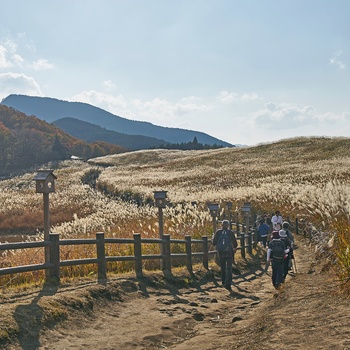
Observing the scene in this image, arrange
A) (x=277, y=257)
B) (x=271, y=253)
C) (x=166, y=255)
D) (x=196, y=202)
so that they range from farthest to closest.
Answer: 1. (x=196, y=202)
2. (x=166, y=255)
3. (x=271, y=253)
4. (x=277, y=257)

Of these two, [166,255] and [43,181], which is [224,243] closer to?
[166,255]

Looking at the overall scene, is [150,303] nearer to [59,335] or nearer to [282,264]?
[59,335]

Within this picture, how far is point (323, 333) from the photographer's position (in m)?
7.29

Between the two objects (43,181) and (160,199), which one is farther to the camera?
(160,199)

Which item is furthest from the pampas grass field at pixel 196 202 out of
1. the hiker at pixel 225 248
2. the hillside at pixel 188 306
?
the hiker at pixel 225 248

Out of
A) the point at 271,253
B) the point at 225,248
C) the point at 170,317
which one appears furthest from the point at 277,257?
the point at 170,317

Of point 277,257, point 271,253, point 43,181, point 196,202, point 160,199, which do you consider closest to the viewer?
point 43,181

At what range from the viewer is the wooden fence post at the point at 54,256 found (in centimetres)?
1073

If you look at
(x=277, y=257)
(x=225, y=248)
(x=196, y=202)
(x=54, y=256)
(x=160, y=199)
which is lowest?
(x=277, y=257)

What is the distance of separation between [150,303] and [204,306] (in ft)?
4.41

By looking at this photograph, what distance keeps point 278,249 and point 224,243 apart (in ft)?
6.16

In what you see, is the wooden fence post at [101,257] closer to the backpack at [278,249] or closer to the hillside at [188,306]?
the hillside at [188,306]

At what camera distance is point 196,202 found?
32.3m

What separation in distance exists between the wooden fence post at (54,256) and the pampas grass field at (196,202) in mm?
1140
